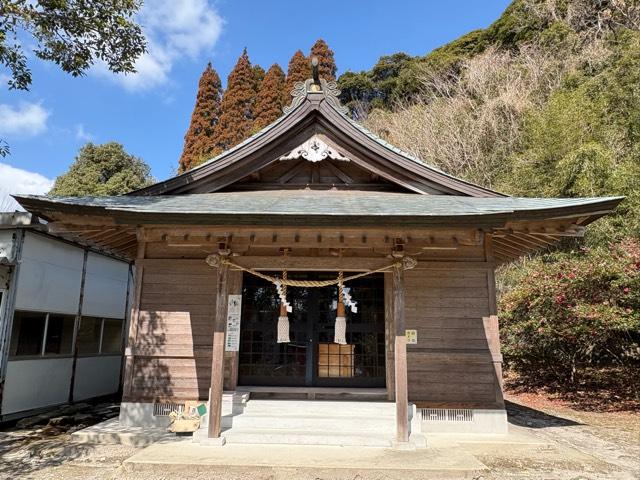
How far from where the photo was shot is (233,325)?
274 inches

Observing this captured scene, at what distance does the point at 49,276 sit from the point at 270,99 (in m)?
25.3

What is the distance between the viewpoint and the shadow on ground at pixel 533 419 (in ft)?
27.5

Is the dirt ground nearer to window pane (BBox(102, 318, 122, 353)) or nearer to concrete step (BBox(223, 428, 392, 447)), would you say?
concrete step (BBox(223, 428, 392, 447))

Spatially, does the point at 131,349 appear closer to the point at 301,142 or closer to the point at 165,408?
the point at 165,408

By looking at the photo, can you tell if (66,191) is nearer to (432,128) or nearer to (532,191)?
(432,128)

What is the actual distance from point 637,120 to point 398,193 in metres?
11.3

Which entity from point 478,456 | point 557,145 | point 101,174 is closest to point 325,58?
point 101,174

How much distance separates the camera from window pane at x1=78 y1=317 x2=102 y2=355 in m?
10.1

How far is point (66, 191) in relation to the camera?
28.2 meters

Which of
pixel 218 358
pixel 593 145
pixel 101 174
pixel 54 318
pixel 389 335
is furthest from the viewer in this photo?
pixel 101 174

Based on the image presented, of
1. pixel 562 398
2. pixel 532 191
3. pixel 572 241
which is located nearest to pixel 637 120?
pixel 532 191

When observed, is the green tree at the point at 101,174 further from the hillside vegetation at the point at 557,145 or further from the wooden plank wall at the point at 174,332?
the wooden plank wall at the point at 174,332

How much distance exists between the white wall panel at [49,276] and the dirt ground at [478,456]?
7.32ft

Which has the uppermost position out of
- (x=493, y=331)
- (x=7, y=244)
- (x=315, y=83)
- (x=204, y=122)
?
(x=204, y=122)
